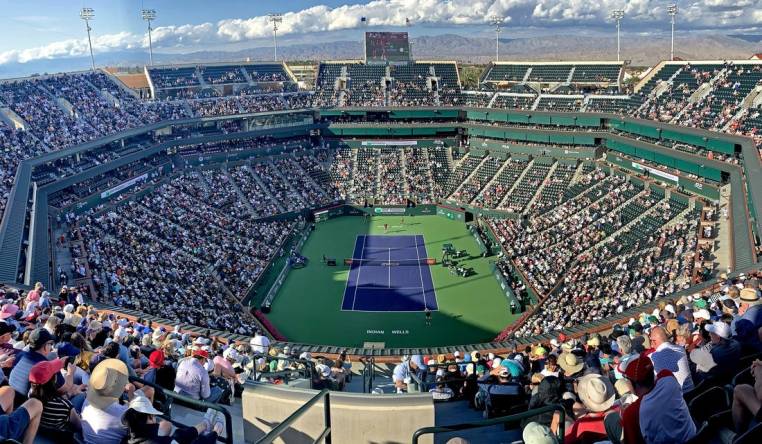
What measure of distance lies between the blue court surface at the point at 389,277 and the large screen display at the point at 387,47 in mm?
29159

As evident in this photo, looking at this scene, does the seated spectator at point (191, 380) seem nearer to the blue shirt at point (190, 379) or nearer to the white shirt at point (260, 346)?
the blue shirt at point (190, 379)

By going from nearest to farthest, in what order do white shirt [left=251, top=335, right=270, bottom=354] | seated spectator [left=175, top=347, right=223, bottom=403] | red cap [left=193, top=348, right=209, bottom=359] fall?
seated spectator [left=175, top=347, right=223, bottom=403], red cap [left=193, top=348, right=209, bottom=359], white shirt [left=251, top=335, right=270, bottom=354]

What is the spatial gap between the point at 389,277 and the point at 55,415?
33.2 metres

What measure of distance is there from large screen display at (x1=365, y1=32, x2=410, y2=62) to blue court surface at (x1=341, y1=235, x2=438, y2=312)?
2916 cm

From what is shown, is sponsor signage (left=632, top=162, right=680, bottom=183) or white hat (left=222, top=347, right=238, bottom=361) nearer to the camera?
white hat (left=222, top=347, right=238, bottom=361)

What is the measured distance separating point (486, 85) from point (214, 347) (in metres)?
54.6

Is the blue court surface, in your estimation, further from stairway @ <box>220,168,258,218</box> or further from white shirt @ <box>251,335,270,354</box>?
white shirt @ <box>251,335,270,354</box>

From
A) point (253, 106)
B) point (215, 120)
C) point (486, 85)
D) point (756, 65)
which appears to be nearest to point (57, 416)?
point (756, 65)

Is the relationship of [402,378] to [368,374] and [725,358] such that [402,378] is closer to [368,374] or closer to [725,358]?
[368,374]

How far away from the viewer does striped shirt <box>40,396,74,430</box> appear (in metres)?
6.03

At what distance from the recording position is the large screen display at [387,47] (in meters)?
69.1

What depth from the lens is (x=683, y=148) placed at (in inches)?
1567

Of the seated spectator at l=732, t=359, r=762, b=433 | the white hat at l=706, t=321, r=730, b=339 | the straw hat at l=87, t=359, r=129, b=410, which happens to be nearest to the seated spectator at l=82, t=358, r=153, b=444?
the straw hat at l=87, t=359, r=129, b=410

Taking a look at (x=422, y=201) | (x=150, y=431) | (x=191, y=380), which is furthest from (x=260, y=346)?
(x=422, y=201)
